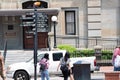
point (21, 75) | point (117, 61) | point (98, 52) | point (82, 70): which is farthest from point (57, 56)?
point (117, 61)

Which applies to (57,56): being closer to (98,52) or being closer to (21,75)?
(21,75)

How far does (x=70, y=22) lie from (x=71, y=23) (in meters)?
0.12

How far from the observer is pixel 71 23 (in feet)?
129

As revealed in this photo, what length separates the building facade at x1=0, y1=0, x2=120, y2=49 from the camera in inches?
1526

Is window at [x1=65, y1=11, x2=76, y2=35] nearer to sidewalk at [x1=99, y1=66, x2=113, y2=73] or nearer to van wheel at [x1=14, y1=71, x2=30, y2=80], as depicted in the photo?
sidewalk at [x1=99, y1=66, x2=113, y2=73]

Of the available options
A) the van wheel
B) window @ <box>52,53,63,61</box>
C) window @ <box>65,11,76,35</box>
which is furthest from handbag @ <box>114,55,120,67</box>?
window @ <box>65,11,76,35</box>

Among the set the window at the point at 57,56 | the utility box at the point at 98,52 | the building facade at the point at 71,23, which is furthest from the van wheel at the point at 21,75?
the building facade at the point at 71,23

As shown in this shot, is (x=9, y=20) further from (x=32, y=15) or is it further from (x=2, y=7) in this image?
(x=32, y=15)

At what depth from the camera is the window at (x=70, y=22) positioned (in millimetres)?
39438

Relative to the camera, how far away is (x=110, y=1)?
3891cm

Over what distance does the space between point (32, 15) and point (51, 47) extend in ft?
48.2

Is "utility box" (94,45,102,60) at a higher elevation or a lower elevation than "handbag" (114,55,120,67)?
lower

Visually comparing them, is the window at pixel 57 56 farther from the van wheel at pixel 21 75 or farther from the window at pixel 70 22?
the window at pixel 70 22

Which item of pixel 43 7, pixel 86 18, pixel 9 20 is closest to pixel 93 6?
pixel 86 18
